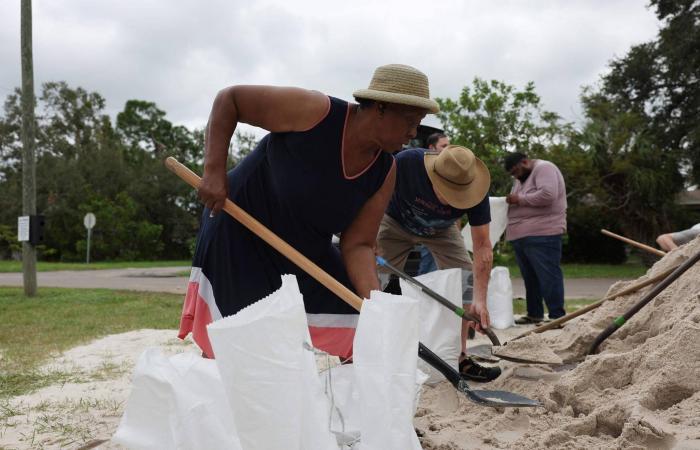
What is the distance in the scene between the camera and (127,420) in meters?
1.80

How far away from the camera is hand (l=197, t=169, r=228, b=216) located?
226cm

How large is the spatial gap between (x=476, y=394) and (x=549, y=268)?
3.16 meters

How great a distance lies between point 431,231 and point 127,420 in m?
2.28

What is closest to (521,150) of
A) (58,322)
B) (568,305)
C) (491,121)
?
(491,121)

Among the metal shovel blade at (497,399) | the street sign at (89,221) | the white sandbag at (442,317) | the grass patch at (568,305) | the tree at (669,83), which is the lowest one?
the grass patch at (568,305)

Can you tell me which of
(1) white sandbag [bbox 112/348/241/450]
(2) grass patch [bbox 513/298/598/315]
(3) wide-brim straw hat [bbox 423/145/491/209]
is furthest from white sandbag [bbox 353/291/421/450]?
(2) grass patch [bbox 513/298/598/315]

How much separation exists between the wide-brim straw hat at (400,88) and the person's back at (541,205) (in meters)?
3.56

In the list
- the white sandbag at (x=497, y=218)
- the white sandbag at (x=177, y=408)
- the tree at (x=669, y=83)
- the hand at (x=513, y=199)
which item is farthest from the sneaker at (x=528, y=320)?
the tree at (x=669, y=83)

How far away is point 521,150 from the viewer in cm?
1554

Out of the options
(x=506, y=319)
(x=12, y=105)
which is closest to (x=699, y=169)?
(x=506, y=319)

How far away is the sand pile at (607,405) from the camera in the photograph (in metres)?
2.20

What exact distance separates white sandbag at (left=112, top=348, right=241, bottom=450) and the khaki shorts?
2.17m

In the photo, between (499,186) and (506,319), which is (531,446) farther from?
(499,186)

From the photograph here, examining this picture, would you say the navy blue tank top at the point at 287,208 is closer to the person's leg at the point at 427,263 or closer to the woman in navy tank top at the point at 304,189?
the woman in navy tank top at the point at 304,189
